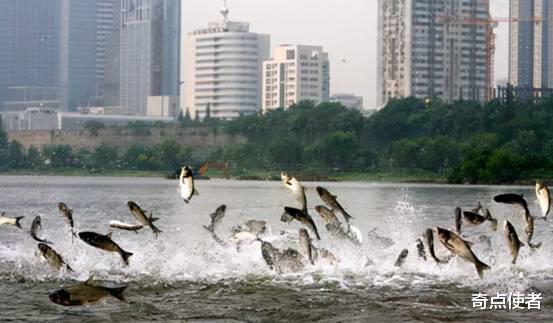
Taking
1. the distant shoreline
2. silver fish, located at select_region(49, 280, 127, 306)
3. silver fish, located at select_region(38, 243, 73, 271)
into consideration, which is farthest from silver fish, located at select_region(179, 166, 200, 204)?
the distant shoreline

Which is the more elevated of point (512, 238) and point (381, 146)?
point (381, 146)

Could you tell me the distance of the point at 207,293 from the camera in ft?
58.3

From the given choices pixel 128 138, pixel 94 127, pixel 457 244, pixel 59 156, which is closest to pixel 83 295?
pixel 457 244

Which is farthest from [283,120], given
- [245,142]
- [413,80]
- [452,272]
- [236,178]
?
[452,272]

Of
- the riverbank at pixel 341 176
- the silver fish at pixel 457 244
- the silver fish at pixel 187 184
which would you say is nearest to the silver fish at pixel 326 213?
the silver fish at pixel 187 184

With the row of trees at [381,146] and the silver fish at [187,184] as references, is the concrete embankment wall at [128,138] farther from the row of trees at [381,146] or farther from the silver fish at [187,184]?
the silver fish at [187,184]

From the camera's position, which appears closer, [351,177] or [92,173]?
[351,177]

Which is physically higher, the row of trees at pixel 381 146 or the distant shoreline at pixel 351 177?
the row of trees at pixel 381 146

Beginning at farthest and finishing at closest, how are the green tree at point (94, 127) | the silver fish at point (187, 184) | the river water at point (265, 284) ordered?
the green tree at point (94, 127), the silver fish at point (187, 184), the river water at point (265, 284)

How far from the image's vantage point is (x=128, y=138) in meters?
159

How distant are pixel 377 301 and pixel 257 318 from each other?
207 cm

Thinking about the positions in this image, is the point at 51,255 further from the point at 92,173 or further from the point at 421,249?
the point at 92,173

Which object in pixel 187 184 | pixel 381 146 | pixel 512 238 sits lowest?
pixel 512 238

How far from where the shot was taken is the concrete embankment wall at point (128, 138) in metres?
147
